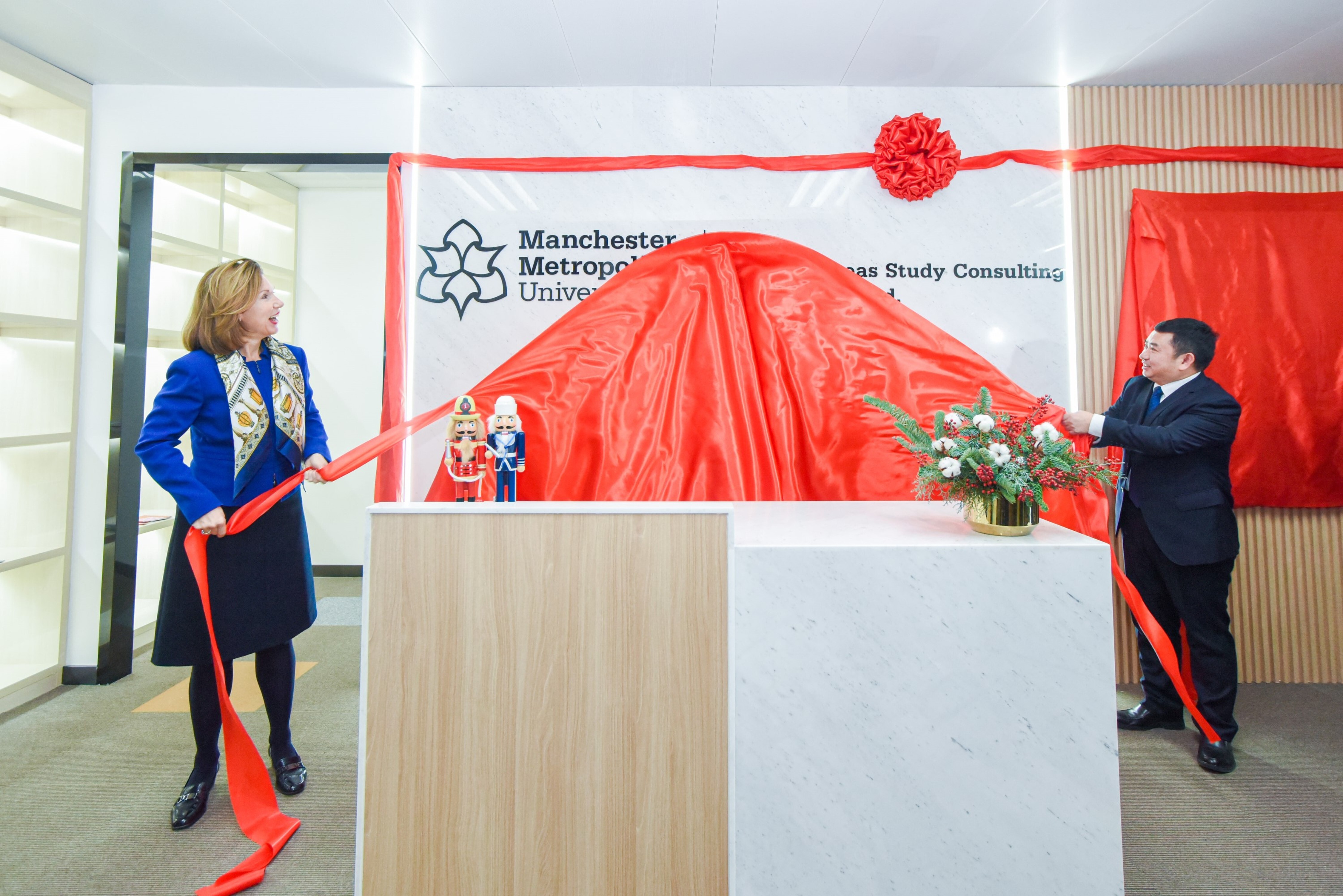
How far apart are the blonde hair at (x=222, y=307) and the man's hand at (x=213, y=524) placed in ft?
1.51

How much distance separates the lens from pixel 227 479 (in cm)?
183

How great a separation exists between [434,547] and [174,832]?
1.29 meters

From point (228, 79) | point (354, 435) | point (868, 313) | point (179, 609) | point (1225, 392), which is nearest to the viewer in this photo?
point (179, 609)

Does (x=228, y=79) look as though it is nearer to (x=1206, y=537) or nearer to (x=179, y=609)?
(x=179, y=609)

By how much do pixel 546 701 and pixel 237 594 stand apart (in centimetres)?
105

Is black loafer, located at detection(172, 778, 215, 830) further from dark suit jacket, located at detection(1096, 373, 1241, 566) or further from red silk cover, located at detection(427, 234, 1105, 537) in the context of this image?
dark suit jacket, located at detection(1096, 373, 1241, 566)

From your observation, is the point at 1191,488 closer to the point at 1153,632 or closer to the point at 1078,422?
the point at 1078,422

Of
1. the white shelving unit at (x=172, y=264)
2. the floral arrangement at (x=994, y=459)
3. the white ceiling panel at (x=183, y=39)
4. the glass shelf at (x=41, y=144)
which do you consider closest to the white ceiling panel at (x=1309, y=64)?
the floral arrangement at (x=994, y=459)

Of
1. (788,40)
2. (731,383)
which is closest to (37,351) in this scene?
(731,383)


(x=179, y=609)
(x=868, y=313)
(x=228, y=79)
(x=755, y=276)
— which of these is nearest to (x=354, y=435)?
(x=228, y=79)

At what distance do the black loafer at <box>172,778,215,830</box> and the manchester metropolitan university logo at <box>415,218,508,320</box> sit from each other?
1.83 meters

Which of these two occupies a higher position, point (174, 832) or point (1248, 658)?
point (1248, 658)

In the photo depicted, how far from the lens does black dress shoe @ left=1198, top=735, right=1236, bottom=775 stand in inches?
83.2

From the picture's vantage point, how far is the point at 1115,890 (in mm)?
1407
